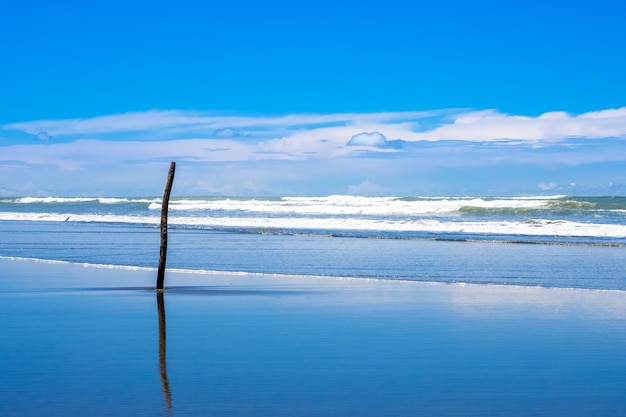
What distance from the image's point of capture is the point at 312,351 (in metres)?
7.66

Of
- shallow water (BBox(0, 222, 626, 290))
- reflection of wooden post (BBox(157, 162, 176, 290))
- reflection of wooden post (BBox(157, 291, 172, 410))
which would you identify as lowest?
shallow water (BBox(0, 222, 626, 290))

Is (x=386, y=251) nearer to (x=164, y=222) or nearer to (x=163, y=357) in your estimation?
(x=164, y=222)

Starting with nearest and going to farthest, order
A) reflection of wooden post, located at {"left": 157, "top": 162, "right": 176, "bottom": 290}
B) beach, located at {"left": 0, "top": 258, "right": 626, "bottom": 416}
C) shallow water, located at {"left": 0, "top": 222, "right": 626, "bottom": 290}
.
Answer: beach, located at {"left": 0, "top": 258, "right": 626, "bottom": 416} → reflection of wooden post, located at {"left": 157, "top": 162, "right": 176, "bottom": 290} → shallow water, located at {"left": 0, "top": 222, "right": 626, "bottom": 290}

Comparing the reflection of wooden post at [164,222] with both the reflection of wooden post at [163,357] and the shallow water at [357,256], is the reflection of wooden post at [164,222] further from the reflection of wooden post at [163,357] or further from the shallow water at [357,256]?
the shallow water at [357,256]

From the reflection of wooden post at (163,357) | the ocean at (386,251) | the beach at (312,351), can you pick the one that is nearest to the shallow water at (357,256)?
the ocean at (386,251)

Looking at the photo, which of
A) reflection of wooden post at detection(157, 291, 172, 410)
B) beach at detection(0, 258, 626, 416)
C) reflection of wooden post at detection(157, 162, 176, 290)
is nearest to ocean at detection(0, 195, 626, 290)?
beach at detection(0, 258, 626, 416)

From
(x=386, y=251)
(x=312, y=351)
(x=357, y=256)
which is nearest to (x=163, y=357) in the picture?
(x=312, y=351)

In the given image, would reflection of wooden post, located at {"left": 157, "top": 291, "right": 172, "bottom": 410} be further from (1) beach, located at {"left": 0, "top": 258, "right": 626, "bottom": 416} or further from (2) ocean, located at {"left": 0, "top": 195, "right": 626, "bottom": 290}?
(2) ocean, located at {"left": 0, "top": 195, "right": 626, "bottom": 290}

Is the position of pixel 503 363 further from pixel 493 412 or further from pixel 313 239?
pixel 313 239

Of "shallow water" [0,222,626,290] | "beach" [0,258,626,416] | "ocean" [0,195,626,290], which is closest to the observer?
"beach" [0,258,626,416]

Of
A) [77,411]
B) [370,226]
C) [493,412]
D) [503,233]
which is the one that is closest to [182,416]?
[77,411]

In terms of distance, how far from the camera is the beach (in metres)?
5.76

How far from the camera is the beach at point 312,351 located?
5.76 m

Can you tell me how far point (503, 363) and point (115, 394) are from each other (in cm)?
357
